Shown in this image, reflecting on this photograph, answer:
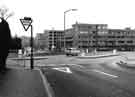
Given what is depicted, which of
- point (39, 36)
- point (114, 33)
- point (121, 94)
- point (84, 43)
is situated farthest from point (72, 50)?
point (39, 36)

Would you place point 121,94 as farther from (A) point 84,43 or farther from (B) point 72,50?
(A) point 84,43

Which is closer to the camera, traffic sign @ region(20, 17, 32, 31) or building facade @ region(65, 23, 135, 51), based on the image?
traffic sign @ region(20, 17, 32, 31)

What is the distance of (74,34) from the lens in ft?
329

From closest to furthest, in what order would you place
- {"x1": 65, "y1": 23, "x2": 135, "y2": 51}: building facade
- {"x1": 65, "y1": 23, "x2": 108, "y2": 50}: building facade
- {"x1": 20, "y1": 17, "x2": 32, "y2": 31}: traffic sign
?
{"x1": 20, "y1": 17, "x2": 32, "y2": 31}: traffic sign
{"x1": 65, "y1": 23, "x2": 108, "y2": 50}: building facade
{"x1": 65, "y1": 23, "x2": 135, "y2": 51}: building facade

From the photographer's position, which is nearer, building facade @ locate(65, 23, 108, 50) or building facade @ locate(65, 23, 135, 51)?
building facade @ locate(65, 23, 108, 50)

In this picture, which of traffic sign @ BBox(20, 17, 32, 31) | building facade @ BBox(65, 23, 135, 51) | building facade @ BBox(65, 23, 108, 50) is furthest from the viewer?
building facade @ BBox(65, 23, 135, 51)

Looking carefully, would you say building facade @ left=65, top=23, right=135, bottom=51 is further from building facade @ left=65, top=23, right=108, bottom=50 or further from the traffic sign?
the traffic sign

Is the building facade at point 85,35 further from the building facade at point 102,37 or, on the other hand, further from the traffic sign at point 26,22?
the traffic sign at point 26,22

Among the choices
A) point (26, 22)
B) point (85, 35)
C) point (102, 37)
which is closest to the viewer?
point (26, 22)

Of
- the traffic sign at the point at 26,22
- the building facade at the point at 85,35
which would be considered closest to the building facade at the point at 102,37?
the building facade at the point at 85,35

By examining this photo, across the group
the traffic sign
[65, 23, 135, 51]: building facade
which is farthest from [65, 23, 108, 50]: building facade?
the traffic sign

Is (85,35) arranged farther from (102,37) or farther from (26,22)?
(26,22)

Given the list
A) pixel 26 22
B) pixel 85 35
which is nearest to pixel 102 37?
pixel 85 35

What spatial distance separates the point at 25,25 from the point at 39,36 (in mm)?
152309
